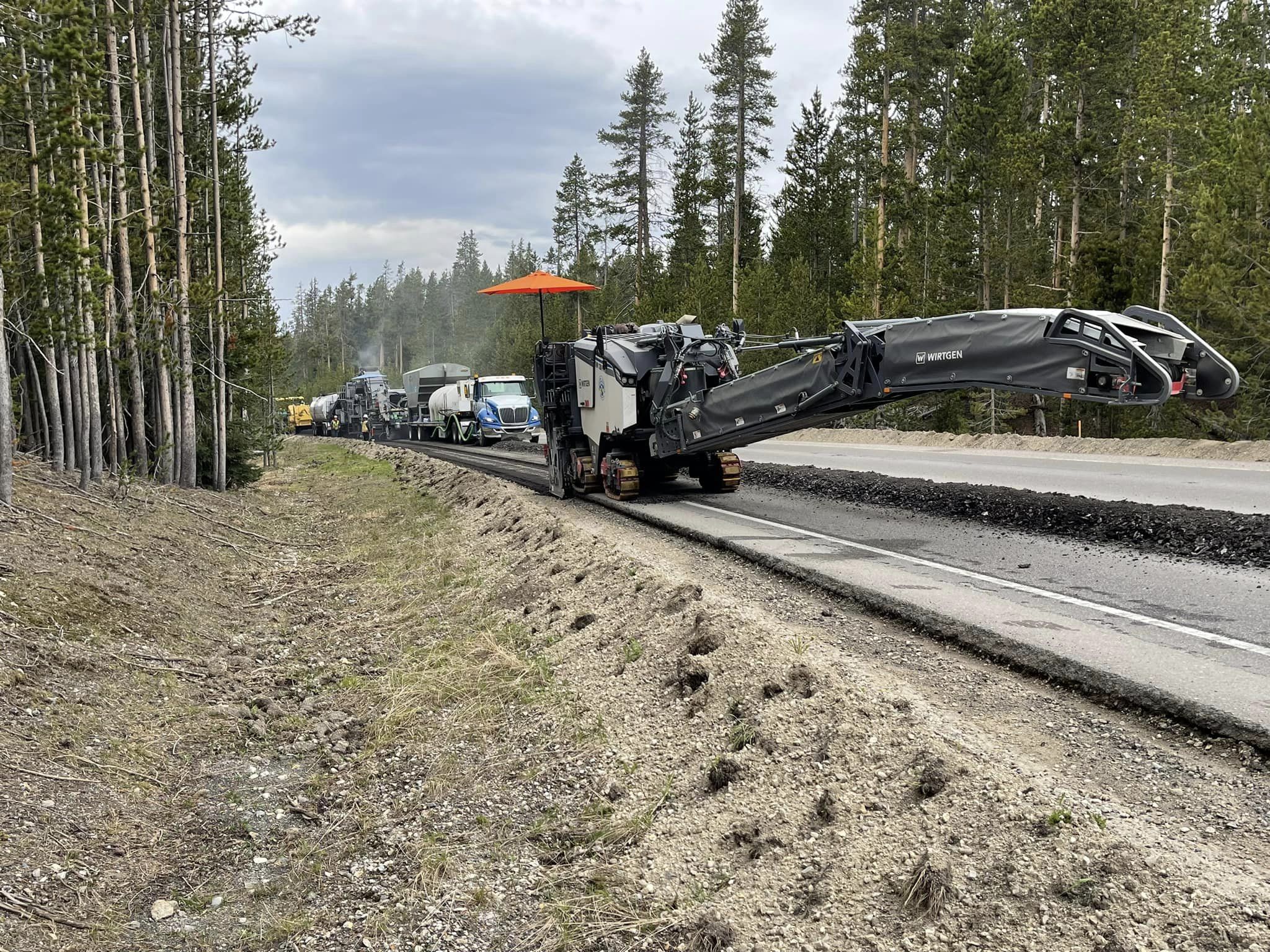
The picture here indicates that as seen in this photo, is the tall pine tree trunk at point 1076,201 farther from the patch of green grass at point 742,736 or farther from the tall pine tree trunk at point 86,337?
the patch of green grass at point 742,736

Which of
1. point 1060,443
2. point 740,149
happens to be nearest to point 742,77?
point 740,149

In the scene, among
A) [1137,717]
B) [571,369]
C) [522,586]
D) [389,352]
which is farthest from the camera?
[389,352]

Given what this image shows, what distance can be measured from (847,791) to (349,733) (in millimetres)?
4096

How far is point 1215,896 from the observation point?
3131 millimetres

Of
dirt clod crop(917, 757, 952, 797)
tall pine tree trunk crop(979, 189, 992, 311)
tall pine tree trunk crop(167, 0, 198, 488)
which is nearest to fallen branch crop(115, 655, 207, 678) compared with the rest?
dirt clod crop(917, 757, 952, 797)

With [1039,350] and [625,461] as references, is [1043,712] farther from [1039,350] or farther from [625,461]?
[625,461]

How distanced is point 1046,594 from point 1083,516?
380 cm

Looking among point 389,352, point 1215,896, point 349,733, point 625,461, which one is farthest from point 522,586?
point 389,352

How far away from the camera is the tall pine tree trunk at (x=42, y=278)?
454 inches

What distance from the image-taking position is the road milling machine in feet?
25.5

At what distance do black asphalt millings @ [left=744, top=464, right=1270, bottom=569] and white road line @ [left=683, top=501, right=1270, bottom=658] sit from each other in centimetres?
198

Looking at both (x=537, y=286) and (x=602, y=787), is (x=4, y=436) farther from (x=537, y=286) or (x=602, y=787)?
(x=537, y=286)

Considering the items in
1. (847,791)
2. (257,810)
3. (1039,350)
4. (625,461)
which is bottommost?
(257,810)

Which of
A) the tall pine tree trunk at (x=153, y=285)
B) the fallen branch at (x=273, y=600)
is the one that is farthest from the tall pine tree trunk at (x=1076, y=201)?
the fallen branch at (x=273, y=600)
